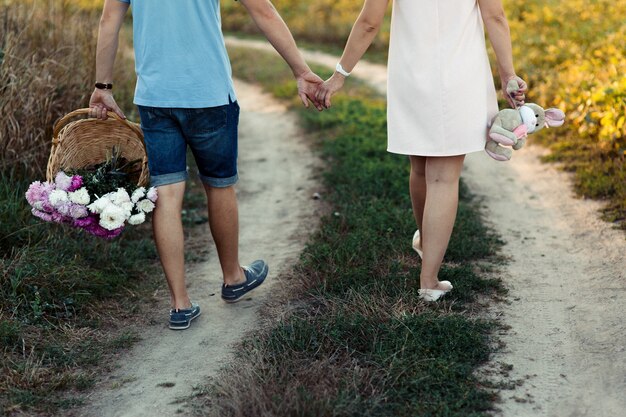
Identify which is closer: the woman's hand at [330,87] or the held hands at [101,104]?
the held hands at [101,104]

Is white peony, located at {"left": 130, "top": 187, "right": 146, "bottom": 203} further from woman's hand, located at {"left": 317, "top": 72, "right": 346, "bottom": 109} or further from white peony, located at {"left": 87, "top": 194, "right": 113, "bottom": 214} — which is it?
woman's hand, located at {"left": 317, "top": 72, "right": 346, "bottom": 109}

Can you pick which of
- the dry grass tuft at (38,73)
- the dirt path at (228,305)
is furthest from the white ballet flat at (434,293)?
the dry grass tuft at (38,73)

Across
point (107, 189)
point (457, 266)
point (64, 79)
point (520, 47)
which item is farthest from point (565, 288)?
point (520, 47)

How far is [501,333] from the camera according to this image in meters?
3.97

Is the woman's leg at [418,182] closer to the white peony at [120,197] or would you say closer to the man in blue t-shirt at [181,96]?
the man in blue t-shirt at [181,96]

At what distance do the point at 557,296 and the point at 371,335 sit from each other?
4.11 feet

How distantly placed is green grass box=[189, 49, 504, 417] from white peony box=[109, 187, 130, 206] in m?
0.94

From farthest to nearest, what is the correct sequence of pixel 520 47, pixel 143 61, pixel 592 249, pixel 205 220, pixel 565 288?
pixel 520 47, pixel 205 220, pixel 592 249, pixel 565 288, pixel 143 61

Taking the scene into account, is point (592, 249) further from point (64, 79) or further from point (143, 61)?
point (64, 79)

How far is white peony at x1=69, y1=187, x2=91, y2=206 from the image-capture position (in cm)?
400

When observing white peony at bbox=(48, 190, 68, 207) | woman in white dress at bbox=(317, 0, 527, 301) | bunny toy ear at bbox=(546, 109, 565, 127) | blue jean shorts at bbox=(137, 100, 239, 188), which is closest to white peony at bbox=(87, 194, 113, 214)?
white peony at bbox=(48, 190, 68, 207)

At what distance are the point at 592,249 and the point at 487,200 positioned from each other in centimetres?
132

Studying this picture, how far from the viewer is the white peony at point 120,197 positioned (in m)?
4.04

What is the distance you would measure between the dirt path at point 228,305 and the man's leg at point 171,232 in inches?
11.1
